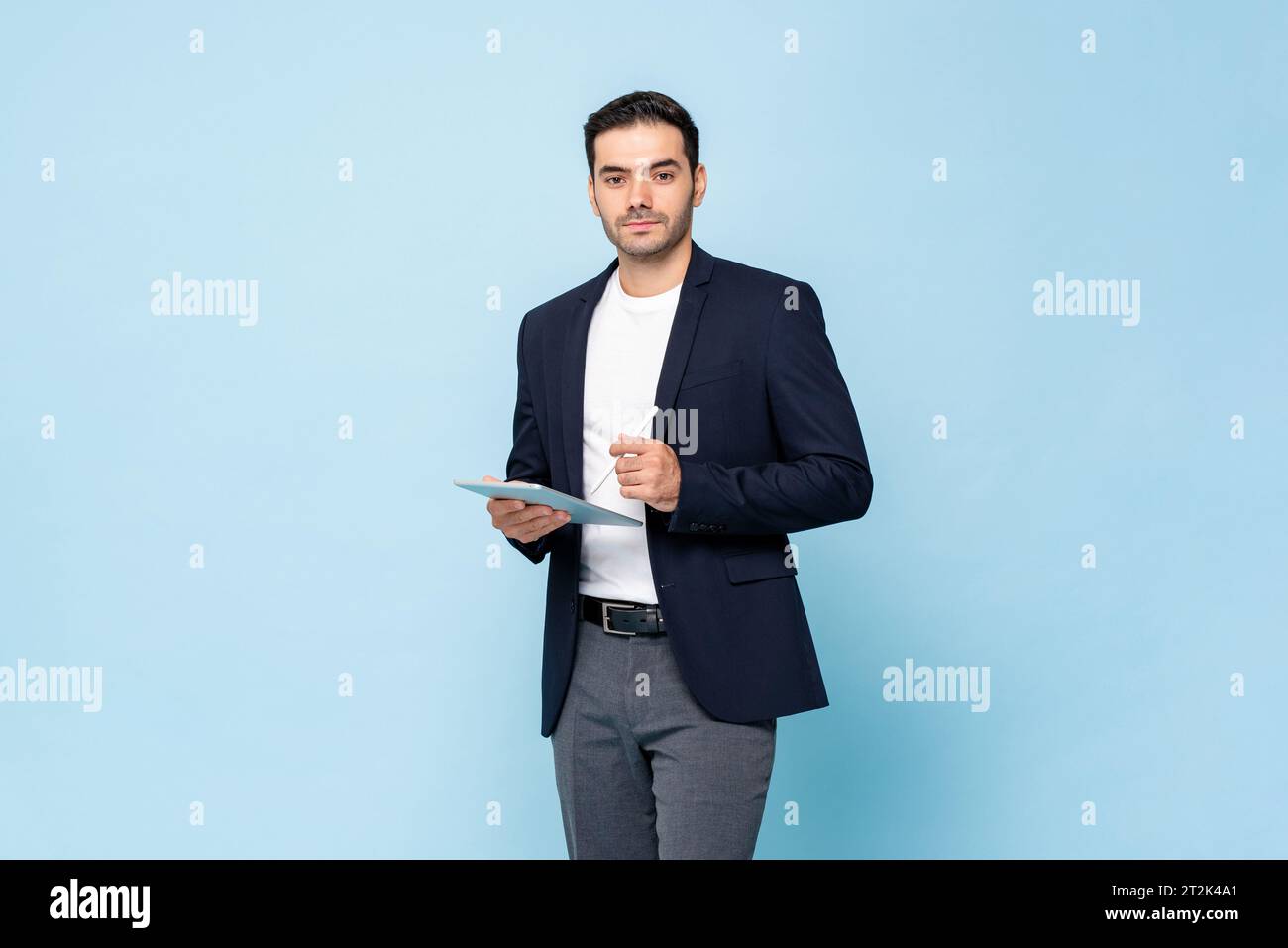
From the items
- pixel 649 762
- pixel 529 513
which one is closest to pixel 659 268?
pixel 529 513

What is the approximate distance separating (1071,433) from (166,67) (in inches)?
122

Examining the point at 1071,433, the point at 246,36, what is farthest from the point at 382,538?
the point at 1071,433

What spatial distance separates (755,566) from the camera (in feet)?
8.02

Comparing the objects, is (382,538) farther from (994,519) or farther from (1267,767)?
(1267,767)

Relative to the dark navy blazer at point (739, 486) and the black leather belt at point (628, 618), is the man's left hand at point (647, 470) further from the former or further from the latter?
the black leather belt at point (628, 618)

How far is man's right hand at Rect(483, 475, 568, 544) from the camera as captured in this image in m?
2.39

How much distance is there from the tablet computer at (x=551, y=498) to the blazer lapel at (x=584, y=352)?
0.23 metres

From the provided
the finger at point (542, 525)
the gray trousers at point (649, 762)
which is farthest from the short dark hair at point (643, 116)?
the gray trousers at point (649, 762)

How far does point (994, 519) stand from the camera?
155 inches

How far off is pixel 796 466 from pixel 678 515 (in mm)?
247

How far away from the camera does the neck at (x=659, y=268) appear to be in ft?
8.34

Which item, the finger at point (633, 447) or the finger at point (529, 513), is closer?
the finger at point (633, 447)

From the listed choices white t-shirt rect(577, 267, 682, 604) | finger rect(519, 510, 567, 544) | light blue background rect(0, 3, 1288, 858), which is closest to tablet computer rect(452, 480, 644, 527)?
finger rect(519, 510, 567, 544)
